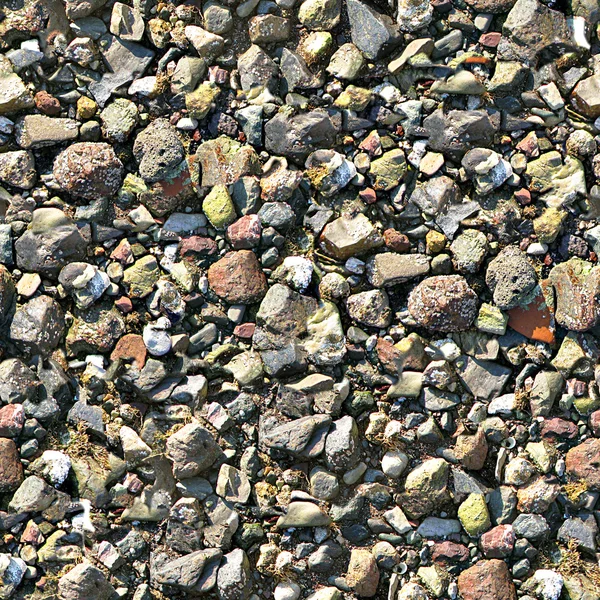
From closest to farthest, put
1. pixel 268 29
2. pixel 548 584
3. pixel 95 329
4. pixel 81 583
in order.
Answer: pixel 81 583
pixel 548 584
pixel 95 329
pixel 268 29

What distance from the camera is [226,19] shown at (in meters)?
6.34

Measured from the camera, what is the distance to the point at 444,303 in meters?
6.07

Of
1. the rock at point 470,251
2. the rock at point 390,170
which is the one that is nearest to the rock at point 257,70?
the rock at point 390,170

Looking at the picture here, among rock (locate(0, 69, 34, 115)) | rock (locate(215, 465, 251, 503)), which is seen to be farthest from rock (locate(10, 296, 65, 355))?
rock (locate(215, 465, 251, 503))

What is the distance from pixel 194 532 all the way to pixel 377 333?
5.62 ft

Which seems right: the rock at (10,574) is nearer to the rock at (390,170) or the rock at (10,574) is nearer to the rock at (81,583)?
the rock at (81,583)

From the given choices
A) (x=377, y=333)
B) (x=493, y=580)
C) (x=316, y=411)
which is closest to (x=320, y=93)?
(x=377, y=333)

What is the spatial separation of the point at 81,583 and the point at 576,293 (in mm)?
3576

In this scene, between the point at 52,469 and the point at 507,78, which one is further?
the point at 507,78

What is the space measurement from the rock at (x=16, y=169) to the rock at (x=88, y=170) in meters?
0.18

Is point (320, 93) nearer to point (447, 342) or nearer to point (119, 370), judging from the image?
point (447, 342)

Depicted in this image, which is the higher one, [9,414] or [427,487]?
[9,414]

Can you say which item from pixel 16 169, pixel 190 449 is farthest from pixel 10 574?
pixel 16 169

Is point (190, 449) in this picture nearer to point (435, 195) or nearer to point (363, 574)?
point (363, 574)
